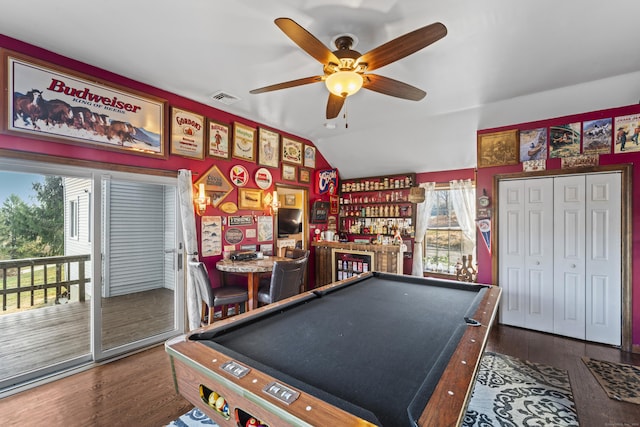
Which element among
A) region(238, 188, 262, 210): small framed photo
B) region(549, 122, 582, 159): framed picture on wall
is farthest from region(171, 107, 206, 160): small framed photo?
region(549, 122, 582, 159): framed picture on wall

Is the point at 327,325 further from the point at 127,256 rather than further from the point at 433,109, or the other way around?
the point at 127,256

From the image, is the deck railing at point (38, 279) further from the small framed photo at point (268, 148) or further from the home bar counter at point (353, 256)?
the home bar counter at point (353, 256)

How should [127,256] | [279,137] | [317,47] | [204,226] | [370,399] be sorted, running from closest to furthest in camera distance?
1. [370,399]
2. [317,47]
3. [204,226]
4. [127,256]
5. [279,137]

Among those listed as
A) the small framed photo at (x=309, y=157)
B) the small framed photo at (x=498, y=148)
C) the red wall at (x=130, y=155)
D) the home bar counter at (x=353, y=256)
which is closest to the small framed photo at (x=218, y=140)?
the red wall at (x=130, y=155)

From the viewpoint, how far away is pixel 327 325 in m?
1.69

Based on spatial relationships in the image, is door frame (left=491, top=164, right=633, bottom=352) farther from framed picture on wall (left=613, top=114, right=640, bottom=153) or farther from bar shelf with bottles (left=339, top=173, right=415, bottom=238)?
bar shelf with bottles (left=339, top=173, right=415, bottom=238)

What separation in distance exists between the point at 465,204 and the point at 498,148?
144cm

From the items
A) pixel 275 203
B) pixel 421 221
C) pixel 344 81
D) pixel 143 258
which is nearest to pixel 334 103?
pixel 344 81

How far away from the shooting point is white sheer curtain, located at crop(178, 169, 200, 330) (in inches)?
135

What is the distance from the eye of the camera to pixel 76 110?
266 centimetres

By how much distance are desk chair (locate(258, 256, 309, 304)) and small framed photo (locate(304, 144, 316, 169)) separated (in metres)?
2.55

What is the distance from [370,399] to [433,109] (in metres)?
3.83

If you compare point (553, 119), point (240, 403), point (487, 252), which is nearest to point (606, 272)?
point (487, 252)

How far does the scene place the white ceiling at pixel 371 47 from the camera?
2.00m
